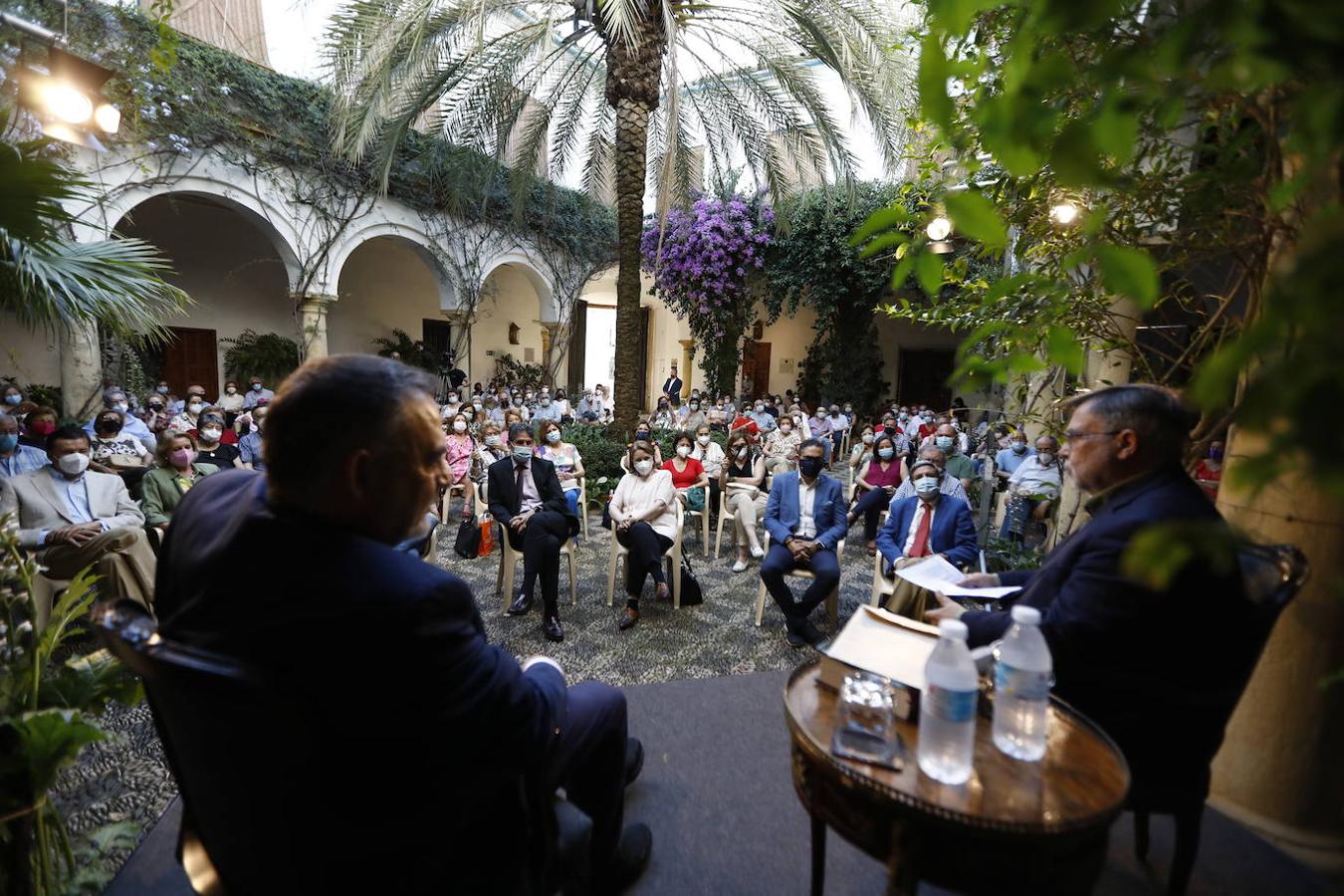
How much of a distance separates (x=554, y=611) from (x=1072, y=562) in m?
3.20

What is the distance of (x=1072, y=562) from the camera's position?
1.97 m

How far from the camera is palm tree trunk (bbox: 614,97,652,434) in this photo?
7062 millimetres

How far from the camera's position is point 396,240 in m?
11.9

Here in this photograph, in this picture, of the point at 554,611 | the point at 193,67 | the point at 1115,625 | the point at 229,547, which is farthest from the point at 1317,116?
the point at 193,67

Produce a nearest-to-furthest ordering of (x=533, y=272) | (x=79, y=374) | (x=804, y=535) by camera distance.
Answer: (x=804, y=535), (x=79, y=374), (x=533, y=272)

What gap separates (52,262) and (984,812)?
4.74 meters

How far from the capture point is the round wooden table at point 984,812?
133cm

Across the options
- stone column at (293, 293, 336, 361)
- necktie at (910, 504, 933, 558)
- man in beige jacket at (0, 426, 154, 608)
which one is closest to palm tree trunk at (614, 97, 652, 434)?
necktie at (910, 504, 933, 558)

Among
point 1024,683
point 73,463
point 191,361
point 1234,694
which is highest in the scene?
point 191,361

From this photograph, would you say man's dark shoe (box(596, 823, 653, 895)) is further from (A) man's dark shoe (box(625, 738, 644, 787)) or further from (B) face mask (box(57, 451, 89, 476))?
(B) face mask (box(57, 451, 89, 476))

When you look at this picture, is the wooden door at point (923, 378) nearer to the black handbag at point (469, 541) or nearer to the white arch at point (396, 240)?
the white arch at point (396, 240)

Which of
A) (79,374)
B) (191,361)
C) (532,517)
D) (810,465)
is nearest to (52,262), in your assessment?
(532,517)

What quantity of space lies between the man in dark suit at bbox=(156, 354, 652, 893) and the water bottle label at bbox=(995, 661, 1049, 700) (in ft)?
3.83

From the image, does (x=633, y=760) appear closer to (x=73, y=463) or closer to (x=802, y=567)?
(x=802, y=567)
